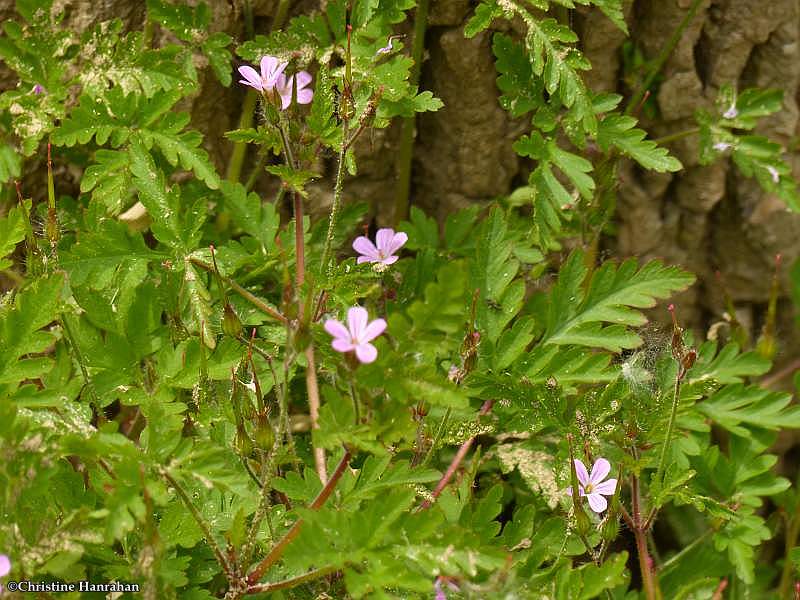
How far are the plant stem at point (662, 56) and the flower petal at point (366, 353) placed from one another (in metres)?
1.53

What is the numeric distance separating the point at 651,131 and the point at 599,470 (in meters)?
1.35

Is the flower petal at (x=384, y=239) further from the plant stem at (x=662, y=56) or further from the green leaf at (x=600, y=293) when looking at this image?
the plant stem at (x=662, y=56)

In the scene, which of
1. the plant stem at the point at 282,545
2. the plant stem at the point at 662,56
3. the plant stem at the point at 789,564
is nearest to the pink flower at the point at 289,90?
the plant stem at the point at 282,545

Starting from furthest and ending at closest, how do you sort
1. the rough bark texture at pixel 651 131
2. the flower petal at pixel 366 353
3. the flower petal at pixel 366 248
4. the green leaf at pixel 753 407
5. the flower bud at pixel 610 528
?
the rough bark texture at pixel 651 131
the green leaf at pixel 753 407
the flower petal at pixel 366 248
the flower bud at pixel 610 528
the flower petal at pixel 366 353

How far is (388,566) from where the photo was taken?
1405 millimetres

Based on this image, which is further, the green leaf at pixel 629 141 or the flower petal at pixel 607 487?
the green leaf at pixel 629 141

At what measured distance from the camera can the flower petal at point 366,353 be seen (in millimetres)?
1289

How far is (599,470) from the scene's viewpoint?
1.76 m

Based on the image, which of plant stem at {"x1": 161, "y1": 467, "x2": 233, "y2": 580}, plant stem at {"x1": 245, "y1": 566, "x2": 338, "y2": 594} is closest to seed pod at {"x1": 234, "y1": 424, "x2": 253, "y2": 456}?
plant stem at {"x1": 161, "y1": 467, "x2": 233, "y2": 580}

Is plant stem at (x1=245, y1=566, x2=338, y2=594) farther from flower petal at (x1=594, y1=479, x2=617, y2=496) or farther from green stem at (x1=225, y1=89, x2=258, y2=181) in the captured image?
green stem at (x1=225, y1=89, x2=258, y2=181)

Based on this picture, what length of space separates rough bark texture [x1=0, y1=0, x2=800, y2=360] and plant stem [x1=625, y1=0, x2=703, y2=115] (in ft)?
0.14

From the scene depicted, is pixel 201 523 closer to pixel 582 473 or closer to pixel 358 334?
pixel 358 334

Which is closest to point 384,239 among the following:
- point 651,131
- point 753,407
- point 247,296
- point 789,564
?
point 247,296

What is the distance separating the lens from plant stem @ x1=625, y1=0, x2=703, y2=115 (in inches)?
97.0
